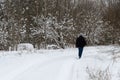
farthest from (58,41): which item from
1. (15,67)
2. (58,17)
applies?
(15,67)

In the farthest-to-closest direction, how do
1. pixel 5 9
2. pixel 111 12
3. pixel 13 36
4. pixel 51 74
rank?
pixel 111 12, pixel 5 9, pixel 13 36, pixel 51 74

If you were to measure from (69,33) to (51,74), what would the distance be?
105 ft

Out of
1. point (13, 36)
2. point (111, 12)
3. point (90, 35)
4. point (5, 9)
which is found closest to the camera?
point (13, 36)

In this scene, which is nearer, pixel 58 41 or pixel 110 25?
pixel 58 41

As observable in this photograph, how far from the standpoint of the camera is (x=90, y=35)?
5119 centimetres

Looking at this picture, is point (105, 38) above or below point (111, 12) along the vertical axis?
below

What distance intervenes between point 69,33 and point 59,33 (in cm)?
206

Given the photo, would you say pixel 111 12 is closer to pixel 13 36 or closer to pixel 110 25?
pixel 110 25

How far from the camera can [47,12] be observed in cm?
4647

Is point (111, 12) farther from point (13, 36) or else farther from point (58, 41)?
point (13, 36)

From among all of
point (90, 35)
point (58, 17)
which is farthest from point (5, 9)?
point (90, 35)

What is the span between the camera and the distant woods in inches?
1727

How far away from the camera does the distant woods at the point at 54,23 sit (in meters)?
43.9

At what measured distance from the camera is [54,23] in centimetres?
4466
